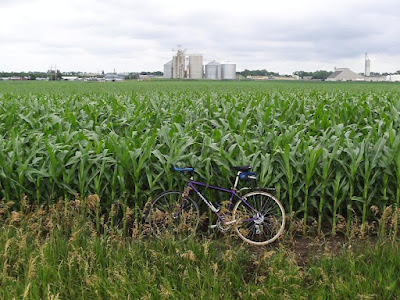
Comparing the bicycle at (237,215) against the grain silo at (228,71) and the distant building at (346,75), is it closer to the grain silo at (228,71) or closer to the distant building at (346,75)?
the grain silo at (228,71)

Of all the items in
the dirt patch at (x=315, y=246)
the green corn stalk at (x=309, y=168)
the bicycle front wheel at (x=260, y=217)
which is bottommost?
the dirt patch at (x=315, y=246)

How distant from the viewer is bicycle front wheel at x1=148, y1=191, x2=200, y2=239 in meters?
4.52

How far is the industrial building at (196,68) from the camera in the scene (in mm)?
143375

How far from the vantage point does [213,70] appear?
146125 millimetres

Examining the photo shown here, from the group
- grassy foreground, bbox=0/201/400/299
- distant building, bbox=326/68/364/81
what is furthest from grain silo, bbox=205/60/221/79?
grassy foreground, bbox=0/201/400/299

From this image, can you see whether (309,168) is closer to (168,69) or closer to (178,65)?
(178,65)

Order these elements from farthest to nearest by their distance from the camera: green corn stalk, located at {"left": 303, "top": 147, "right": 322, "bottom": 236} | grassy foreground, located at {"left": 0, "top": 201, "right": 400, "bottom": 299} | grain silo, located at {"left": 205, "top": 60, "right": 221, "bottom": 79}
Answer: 1. grain silo, located at {"left": 205, "top": 60, "right": 221, "bottom": 79}
2. green corn stalk, located at {"left": 303, "top": 147, "right": 322, "bottom": 236}
3. grassy foreground, located at {"left": 0, "top": 201, "right": 400, "bottom": 299}

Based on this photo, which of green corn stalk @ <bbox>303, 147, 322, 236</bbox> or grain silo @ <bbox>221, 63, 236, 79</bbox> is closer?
green corn stalk @ <bbox>303, 147, 322, 236</bbox>

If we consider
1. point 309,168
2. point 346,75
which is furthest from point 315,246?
point 346,75

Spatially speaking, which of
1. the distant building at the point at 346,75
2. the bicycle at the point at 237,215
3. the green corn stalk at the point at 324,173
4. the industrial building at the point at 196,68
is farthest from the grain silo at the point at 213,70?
the bicycle at the point at 237,215

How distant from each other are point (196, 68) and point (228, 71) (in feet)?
34.2

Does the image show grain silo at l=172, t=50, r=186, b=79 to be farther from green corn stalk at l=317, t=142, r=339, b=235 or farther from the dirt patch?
the dirt patch

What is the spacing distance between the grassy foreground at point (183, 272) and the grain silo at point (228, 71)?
14198cm

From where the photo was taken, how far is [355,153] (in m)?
5.23
